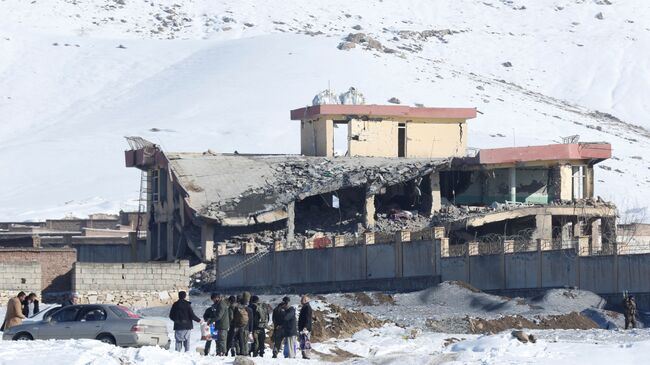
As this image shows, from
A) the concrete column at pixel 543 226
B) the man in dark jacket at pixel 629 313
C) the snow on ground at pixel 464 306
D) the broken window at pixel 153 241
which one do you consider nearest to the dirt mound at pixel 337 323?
the snow on ground at pixel 464 306

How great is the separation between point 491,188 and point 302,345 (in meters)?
37.2

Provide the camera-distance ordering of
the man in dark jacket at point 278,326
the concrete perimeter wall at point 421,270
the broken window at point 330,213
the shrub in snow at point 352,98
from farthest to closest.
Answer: the shrub in snow at point 352,98 < the broken window at point 330,213 < the concrete perimeter wall at point 421,270 < the man in dark jacket at point 278,326

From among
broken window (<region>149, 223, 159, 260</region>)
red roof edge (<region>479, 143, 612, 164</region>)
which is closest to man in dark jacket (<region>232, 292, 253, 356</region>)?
red roof edge (<region>479, 143, 612, 164</region>)

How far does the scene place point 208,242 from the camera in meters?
63.8

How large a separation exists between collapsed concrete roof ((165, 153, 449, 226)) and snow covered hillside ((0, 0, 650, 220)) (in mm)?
40631

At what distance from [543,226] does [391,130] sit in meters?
12.0

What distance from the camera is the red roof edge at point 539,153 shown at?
64438 mm

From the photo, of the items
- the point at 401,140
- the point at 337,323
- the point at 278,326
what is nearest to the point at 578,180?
the point at 401,140

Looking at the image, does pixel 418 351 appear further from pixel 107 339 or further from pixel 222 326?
pixel 107 339

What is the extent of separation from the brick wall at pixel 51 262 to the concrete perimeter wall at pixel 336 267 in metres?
9.14

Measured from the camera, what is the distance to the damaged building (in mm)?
61938

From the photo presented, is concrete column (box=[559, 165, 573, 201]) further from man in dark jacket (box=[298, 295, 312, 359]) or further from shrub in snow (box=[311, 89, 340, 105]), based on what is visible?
man in dark jacket (box=[298, 295, 312, 359])

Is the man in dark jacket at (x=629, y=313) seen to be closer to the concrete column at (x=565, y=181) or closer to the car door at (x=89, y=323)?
the car door at (x=89, y=323)

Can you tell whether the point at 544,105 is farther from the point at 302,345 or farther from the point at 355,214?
the point at 302,345
